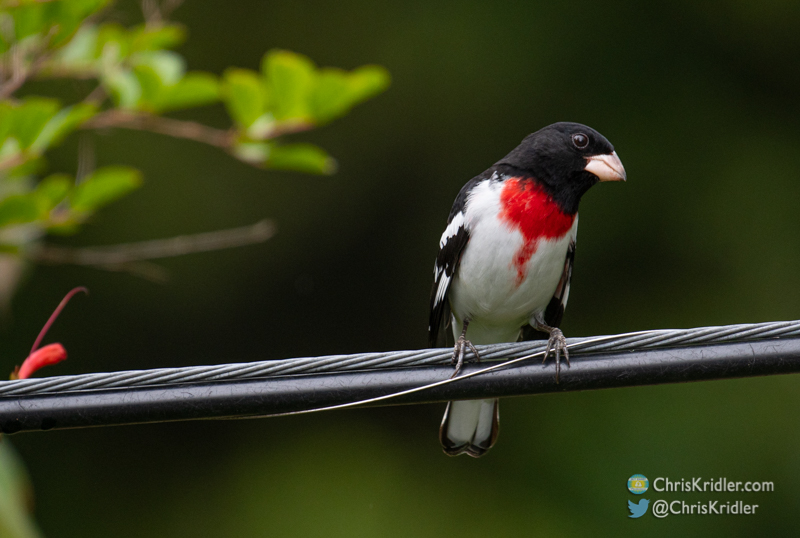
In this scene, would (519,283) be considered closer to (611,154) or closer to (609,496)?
(611,154)

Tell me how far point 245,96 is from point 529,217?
1020mm

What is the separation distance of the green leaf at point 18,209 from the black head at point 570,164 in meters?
1.56

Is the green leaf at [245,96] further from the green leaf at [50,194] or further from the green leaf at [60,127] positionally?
the green leaf at [50,194]

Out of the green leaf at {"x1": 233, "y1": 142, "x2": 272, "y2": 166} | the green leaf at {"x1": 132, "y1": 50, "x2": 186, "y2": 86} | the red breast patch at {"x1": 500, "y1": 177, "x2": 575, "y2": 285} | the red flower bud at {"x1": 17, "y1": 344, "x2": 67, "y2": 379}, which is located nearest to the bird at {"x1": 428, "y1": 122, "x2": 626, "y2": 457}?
the red breast patch at {"x1": 500, "y1": 177, "x2": 575, "y2": 285}

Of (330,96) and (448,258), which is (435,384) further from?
(448,258)

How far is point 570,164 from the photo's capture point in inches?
106

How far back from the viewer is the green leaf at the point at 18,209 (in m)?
2.01

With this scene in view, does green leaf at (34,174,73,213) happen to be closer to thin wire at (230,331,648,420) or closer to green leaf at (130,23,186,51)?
green leaf at (130,23,186,51)

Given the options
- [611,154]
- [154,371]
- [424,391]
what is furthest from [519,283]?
[154,371]

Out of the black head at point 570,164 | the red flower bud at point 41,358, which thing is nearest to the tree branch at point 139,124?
the red flower bud at point 41,358

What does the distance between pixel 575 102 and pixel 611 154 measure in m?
2.93

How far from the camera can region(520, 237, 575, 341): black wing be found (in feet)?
9.25

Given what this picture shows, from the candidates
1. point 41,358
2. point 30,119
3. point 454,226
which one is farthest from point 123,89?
point 454,226

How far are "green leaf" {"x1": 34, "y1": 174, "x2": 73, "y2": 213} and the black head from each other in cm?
148
